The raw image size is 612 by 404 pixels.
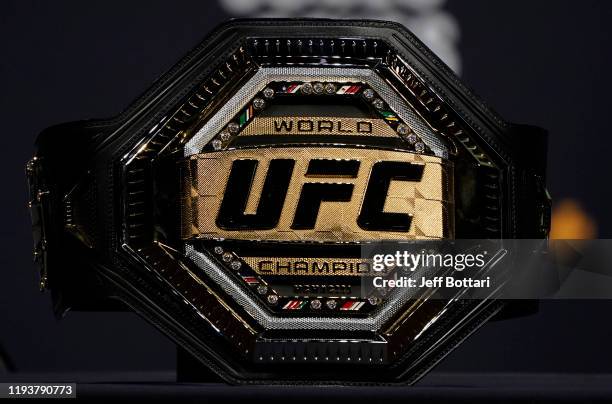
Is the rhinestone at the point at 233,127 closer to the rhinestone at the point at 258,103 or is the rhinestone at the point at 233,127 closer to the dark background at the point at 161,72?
the rhinestone at the point at 258,103

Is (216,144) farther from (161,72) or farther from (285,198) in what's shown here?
(161,72)

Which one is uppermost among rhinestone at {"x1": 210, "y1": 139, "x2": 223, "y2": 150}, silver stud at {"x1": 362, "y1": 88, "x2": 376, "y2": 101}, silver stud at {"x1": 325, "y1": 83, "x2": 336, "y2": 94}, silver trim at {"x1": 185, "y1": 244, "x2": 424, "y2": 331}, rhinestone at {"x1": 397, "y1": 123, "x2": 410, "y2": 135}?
silver stud at {"x1": 325, "y1": 83, "x2": 336, "y2": 94}

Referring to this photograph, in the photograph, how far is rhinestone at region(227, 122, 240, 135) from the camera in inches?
33.2

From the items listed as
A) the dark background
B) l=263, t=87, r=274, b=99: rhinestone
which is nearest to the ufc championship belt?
l=263, t=87, r=274, b=99: rhinestone

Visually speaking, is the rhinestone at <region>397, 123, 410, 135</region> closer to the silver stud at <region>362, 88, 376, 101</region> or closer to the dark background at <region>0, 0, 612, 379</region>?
the silver stud at <region>362, 88, 376, 101</region>

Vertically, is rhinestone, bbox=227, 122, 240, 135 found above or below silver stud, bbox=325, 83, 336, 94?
below

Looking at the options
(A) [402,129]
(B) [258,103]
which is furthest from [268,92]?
(A) [402,129]

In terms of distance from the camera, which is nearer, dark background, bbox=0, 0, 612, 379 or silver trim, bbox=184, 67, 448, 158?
silver trim, bbox=184, 67, 448, 158

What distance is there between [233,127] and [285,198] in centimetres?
8

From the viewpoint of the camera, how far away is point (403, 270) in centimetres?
86

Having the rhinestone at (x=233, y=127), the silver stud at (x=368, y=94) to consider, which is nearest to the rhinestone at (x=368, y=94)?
the silver stud at (x=368, y=94)

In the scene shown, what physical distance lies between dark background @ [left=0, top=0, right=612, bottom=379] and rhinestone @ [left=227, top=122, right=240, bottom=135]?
199 mm

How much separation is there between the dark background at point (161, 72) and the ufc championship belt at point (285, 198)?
0.17 meters

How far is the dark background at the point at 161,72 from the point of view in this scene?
39.9 inches
